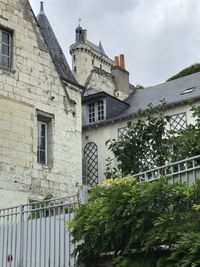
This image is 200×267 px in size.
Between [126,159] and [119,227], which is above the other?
[126,159]

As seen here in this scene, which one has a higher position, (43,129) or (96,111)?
(96,111)

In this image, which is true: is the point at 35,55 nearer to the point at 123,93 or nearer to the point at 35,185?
the point at 35,185

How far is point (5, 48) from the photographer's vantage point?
1630cm

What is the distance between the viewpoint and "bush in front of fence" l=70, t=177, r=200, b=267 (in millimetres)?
6277

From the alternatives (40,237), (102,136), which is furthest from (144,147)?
(102,136)

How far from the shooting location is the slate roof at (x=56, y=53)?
18594 millimetres

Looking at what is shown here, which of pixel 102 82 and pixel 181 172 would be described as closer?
pixel 181 172

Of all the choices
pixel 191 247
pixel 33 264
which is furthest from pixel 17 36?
pixel 191 247

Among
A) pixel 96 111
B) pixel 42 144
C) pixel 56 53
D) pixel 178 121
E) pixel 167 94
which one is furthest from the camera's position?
pixel 96 111

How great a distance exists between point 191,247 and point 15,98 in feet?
36.4

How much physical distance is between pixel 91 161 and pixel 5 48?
9.89 metres

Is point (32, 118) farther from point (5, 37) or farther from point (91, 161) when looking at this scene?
point (91, 161)

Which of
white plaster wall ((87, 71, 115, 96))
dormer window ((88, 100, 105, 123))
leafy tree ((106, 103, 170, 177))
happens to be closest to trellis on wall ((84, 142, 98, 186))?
dormer window ((88, 100, 105, 123))

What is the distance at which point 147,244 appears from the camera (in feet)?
21.2
